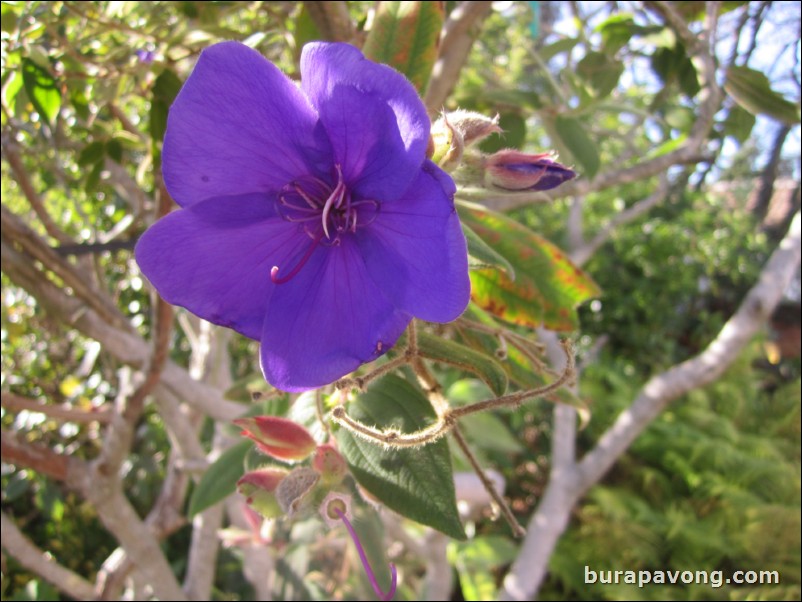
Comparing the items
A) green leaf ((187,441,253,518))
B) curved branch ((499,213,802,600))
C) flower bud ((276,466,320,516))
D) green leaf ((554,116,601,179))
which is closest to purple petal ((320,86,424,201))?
flower bud ((276,466,320,516))

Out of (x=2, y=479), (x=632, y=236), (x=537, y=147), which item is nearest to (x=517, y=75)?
(x=537, y=147)

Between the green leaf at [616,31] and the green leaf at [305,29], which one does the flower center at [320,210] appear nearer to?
the green leaf at [305,29]

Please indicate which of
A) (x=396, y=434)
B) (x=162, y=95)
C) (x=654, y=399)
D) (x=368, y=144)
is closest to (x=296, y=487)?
(x=396, y=434)

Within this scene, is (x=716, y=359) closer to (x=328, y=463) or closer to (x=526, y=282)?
(x=526, y=282)

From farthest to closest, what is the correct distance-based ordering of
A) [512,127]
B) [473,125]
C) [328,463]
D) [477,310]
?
1. [512,127]
2. [477,310]
3. [328,463]
4. [473,125]

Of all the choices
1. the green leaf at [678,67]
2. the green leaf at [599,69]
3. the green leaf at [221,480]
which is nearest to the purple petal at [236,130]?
the green leaf at [221,480]
